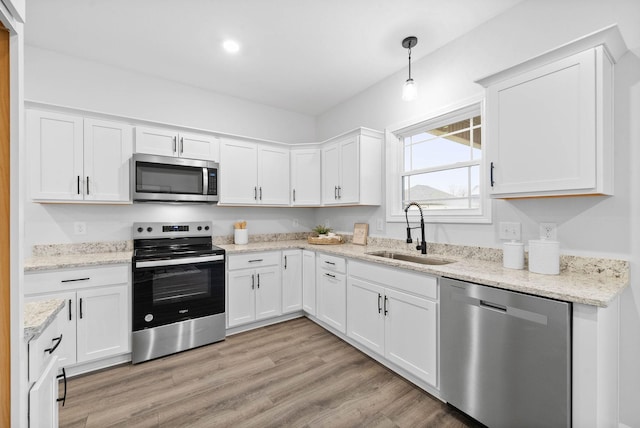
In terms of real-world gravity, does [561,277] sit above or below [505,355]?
above

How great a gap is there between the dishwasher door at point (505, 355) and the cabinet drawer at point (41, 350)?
1969 mm

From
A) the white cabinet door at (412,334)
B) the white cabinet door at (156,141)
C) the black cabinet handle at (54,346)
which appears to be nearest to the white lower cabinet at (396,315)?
the white cabinet door at (412,334)

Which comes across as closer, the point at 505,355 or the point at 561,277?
the point at 505,355

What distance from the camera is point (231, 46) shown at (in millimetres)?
2588

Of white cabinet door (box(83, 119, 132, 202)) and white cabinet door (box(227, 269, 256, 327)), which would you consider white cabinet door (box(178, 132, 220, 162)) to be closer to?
white cabinet door (box(83, 119, 132, 202))

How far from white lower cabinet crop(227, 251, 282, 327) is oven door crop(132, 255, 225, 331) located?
0.43ft

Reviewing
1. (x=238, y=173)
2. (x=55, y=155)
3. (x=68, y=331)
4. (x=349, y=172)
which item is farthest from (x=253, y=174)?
(x=68, y=331)

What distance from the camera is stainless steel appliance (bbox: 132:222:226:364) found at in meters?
2.46

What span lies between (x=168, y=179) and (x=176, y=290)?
1.10 m

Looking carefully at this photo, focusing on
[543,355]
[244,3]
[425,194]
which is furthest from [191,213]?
[543,355]

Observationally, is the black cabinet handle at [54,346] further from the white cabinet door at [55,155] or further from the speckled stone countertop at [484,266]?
the white cabinet door at [55,155]

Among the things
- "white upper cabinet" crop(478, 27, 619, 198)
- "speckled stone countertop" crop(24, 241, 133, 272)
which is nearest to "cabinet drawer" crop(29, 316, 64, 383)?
"speckled stone countertop" crop(24, 241, 133, 272)

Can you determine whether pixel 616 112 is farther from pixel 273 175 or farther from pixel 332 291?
pixel 273 175

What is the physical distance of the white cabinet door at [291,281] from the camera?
130 inches
